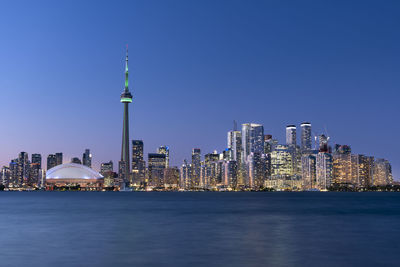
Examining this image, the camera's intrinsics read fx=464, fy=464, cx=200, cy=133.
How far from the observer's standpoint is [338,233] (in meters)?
59.5

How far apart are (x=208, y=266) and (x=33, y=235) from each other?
30.5 meters

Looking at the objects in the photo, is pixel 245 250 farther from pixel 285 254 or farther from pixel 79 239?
pixel 79 239

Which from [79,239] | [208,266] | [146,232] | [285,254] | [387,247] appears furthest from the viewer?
[146,232]

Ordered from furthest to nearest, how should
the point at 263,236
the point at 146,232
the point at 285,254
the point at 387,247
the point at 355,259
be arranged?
the point at 146,232 < the point at 263,236 < the point at 387,247 < the point at 285,254 < the point at 355,259

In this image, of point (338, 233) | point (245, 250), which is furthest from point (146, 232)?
point (338, 233)

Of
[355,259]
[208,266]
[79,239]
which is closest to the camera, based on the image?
[208,266]

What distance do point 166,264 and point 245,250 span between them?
9.34 metres

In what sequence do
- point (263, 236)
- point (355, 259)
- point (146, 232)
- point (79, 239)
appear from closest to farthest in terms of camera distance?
point (355, 259) → point (79, 239) → point (263, 236) → point (146, 232)

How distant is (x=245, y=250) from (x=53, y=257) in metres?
16.4

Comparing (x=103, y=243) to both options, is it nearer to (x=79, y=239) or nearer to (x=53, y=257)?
(x=79, y=239)

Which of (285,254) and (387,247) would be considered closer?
(285,254)

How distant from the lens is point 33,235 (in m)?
55.7

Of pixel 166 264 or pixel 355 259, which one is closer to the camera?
pixel 166 264

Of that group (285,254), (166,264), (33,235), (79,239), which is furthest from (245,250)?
(33,235)
